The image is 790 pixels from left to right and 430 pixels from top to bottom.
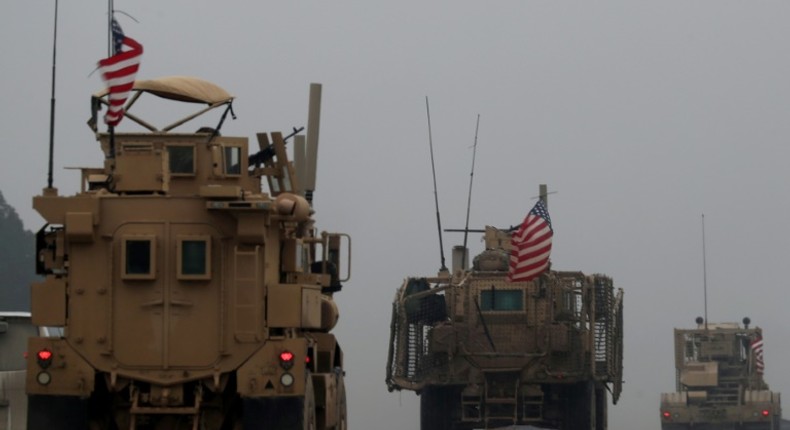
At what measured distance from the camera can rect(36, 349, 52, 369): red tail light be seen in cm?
2027

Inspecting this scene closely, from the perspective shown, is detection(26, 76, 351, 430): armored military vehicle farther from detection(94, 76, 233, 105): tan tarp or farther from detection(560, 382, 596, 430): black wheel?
detection(560, 382, 596, 430): black wheel

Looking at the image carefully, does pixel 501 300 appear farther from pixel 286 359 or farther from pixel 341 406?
pixel 286 359

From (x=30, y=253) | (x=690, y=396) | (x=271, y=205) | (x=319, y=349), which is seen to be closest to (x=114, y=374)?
(x=271, y=205)

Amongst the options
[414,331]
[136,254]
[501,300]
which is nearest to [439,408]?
[414,331]

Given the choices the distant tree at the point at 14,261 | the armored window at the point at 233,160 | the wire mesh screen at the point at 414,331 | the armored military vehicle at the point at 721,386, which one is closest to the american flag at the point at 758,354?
the armored military vehicle at the point at 721,386

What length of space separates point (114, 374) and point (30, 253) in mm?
66973

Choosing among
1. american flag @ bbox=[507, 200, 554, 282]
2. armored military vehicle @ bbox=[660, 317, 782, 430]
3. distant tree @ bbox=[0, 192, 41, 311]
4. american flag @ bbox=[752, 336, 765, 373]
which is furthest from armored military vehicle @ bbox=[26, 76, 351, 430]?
distant tree @ bbox=[0, 192, 41, 311]

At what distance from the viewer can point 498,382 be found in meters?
33.2

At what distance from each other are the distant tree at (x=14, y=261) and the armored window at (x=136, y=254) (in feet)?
150

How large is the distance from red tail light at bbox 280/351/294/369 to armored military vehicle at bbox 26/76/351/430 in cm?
1

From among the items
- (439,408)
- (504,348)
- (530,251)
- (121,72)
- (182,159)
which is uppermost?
(121,72)

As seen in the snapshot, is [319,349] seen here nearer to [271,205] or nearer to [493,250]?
[271,205]

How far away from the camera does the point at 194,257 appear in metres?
20.5

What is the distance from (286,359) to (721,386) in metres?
30.9
